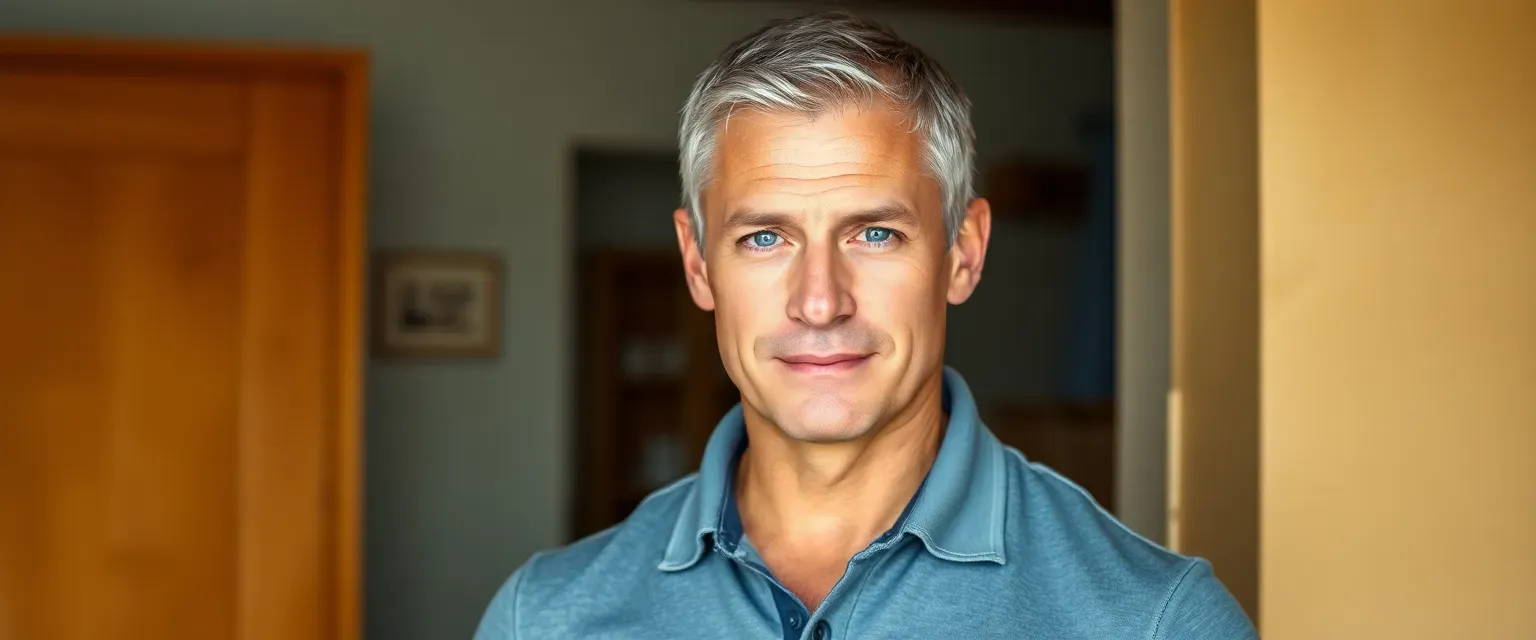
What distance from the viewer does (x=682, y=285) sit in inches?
234

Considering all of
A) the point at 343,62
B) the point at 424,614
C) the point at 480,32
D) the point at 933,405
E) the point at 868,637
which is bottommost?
the point at 424,614

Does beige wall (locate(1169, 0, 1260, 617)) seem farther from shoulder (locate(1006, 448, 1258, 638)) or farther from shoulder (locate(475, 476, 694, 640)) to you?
shoulder (locate(475, 476, 694, 640))

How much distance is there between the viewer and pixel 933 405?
1390mm

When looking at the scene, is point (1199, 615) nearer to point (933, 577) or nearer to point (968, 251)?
point (933, 577)

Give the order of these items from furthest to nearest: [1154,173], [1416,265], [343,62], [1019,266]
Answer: [1019,266] → [343,62] → [1154,173] → [1416,265]

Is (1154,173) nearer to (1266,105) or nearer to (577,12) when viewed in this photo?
(1266,105)

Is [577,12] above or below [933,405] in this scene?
above

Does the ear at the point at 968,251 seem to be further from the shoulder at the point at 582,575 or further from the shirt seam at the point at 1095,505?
the shoulder at the point at 582,575

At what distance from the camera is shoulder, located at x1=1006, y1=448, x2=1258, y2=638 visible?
3.91 ft

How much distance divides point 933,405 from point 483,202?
3129mm

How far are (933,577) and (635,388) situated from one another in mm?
4673

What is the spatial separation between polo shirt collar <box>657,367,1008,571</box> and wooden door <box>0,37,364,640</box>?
1.92 metres

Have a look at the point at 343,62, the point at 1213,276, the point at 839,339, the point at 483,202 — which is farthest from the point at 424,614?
the point at 839,339

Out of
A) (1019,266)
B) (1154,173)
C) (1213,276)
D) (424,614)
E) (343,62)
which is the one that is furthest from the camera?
(1019,266)
